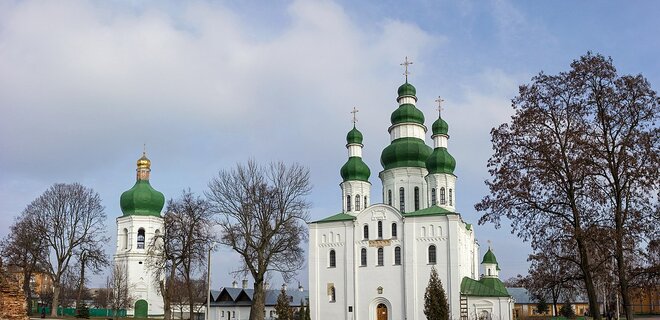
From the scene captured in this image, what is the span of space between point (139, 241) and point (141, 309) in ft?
22.9

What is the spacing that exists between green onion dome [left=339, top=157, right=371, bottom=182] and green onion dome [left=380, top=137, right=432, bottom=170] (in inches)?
76.2

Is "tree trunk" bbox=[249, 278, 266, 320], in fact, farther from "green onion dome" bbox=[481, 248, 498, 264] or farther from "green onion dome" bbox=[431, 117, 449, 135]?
"green onion dome" bbox=[481, 248, 498, 264]

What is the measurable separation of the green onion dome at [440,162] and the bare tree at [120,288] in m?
30.7

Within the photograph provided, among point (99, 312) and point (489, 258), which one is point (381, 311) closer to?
point (489, 258)

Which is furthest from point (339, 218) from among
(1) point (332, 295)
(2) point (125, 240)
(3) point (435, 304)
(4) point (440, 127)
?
(2) point (125, 240)

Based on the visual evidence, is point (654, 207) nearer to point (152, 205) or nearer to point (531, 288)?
point (531, 288)

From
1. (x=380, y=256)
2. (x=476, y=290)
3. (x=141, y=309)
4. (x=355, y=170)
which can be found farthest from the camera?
(x=141, y=309)

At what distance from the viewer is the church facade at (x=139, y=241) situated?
69.1 m

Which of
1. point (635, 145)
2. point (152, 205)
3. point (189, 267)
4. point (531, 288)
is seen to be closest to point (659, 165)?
→ point (635, 145)

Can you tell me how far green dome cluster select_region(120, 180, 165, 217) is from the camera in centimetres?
7031

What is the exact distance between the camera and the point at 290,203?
139 feet

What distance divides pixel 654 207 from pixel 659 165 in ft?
3.96

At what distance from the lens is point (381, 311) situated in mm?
47344

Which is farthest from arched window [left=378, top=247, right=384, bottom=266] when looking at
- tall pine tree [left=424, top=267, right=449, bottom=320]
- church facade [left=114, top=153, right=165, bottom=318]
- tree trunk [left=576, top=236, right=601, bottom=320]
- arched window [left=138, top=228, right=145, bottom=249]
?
arched window [left=138, top=228, right=145, bottom=249]
